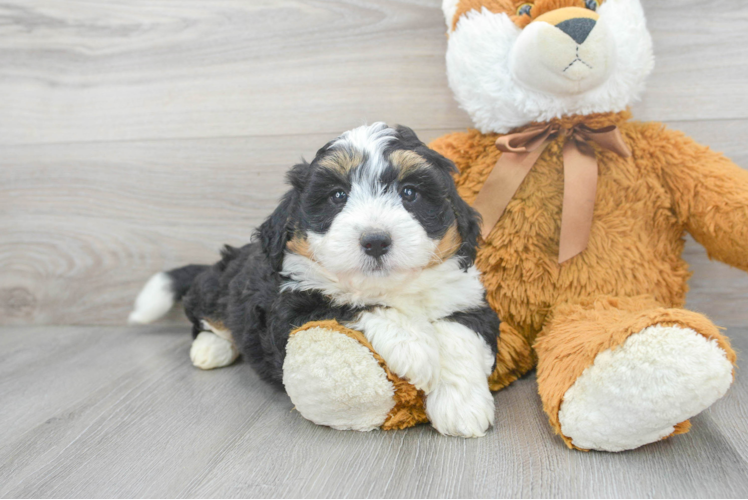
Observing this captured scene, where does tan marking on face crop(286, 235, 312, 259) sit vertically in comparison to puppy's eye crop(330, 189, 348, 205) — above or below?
below

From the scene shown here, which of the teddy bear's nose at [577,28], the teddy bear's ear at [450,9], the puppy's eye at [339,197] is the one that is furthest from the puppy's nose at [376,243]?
the teddy bear's ear at [450,9]

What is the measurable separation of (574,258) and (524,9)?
2.20ft

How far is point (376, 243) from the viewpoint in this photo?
1.09 meters

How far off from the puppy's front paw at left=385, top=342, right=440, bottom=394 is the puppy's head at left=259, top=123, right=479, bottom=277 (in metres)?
0.17

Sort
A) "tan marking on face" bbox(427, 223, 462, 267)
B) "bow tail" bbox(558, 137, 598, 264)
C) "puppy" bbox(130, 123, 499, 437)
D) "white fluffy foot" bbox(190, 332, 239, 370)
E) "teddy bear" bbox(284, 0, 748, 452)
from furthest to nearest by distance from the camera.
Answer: "white fluffy foot" bbox(190, 332, 239, 370)
"bow tail" bbox(558, 137, 598, 264)
"teddy bear" bbox(284, 0, 748, 452)
"tan marking on face" bbox(427, 223, 462, 267)
"puppy" bbox(130, 123, 499, 437)

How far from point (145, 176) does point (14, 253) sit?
71cm

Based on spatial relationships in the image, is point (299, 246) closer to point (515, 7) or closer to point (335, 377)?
point (335, 377)

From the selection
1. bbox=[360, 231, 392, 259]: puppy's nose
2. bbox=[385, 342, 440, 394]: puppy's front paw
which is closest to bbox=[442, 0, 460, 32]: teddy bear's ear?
bbox=[360, 231, 392, 259]: puppy's nose

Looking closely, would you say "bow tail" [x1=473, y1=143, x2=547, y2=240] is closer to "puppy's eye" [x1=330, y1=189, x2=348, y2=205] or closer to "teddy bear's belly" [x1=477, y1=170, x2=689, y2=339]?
"teddy bear's belly" [x1=477, y1=170, x2=689, y2=339]

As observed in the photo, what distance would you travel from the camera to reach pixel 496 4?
1473 millimetres

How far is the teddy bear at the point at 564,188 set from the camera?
4.40 ft

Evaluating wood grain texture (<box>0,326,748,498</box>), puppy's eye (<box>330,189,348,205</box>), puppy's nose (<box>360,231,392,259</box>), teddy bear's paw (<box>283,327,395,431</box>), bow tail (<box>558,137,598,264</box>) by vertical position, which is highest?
puppy's eye (<box>330,189,348,205</box>)

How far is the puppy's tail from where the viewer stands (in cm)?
200

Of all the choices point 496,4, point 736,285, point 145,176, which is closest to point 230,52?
point 145,176
